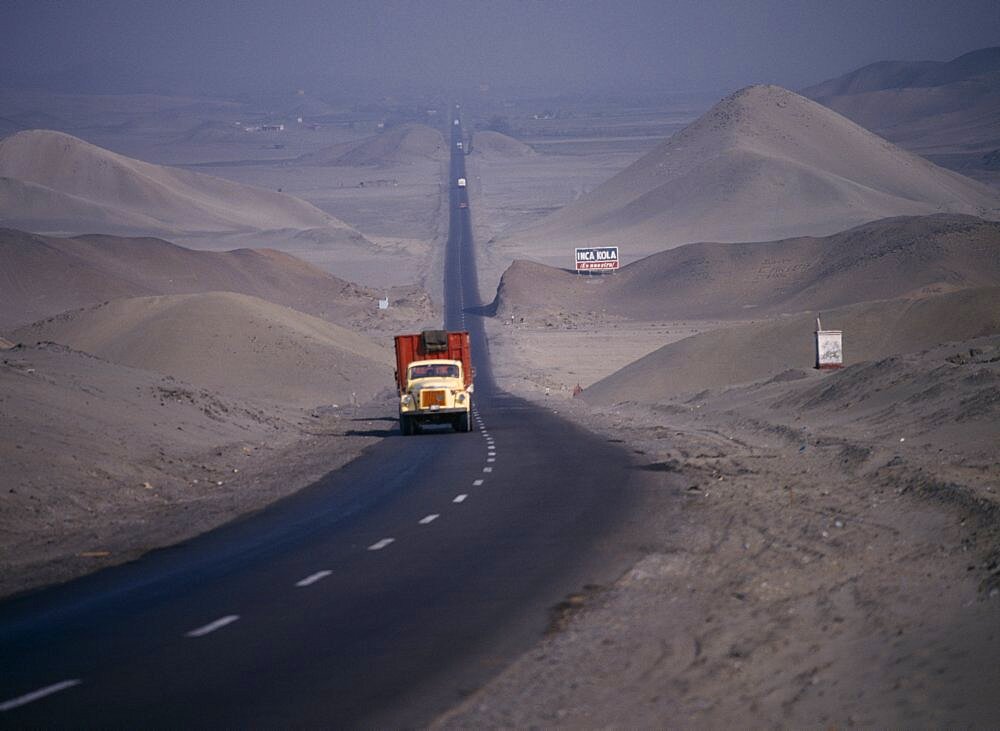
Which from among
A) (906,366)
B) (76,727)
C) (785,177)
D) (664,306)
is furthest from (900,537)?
(785,177)

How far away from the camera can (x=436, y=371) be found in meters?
37.9

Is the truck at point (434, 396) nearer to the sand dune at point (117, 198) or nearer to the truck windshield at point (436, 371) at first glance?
the truck windshield at point (436, 371)

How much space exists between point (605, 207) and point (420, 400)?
127m

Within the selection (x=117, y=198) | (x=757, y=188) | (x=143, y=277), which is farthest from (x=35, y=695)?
→ (x=117, y=198)

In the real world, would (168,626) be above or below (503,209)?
below

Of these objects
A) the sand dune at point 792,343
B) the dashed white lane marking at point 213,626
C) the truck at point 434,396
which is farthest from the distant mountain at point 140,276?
the dashed white lane marking at point 213,626

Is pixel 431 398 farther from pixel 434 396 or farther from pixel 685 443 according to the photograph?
pixel 685 443

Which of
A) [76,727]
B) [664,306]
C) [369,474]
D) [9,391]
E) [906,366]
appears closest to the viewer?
[76,727]

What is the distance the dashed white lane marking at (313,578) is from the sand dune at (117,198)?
13793 centimetres

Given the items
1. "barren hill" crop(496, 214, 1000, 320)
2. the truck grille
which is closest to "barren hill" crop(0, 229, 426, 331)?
"barren hill" crop(496, 214, 1000, 320)

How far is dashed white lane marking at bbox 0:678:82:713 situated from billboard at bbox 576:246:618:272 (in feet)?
340

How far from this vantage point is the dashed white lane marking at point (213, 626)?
39.7 feet

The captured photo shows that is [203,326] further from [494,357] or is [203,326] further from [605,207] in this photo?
[605,207]

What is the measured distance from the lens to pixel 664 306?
102m
